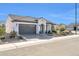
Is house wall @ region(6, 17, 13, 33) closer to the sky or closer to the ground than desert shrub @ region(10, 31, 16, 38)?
→ closer to the sky

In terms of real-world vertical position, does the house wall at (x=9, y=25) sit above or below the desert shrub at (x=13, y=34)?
above

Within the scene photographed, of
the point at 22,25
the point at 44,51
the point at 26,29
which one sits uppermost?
the point at 22,25

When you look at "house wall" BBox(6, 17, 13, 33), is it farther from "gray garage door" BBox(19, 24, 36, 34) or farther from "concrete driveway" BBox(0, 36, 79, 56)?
"concrete driveway" BBox(0, 36, 79, 56)

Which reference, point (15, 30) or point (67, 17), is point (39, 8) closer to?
point (67, 17)

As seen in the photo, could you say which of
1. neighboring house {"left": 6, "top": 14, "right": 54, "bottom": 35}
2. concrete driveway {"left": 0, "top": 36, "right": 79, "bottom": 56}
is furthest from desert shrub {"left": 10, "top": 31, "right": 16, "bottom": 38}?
concrete driveway {"left": 0, "top": 36, "right": 79, "bottom": 56}

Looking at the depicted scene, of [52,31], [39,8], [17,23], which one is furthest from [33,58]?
[52,31]

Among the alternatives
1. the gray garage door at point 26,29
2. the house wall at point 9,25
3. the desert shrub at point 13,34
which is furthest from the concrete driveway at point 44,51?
the gray garage door at point 26,29

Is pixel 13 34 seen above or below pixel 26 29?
below

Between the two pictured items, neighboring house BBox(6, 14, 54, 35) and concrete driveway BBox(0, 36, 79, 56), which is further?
neighboring house BBox(6, 14, 54, 35)

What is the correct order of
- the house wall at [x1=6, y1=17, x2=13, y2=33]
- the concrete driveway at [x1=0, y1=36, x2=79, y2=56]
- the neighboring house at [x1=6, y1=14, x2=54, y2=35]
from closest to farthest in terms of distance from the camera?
1. the concrete driveway at [x1=0, y1=36, x2=79, y2=56]
2. the house wall at [x1=6, y1=17, x2=13, y2=33]
3. the neighboring house at [x1=6, y1=14, x2=54, y2=35]

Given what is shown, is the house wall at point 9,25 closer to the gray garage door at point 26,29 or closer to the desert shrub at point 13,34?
the desert shrub at point 13,34

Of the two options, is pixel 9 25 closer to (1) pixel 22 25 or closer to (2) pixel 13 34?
(2) pixel 13 34

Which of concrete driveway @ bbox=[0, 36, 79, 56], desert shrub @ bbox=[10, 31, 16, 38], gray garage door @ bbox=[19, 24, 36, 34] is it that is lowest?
concrete driveway @ bbox=[0, 36, 79, 56]

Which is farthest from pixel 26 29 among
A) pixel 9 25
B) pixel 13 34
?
pixel 9 25
